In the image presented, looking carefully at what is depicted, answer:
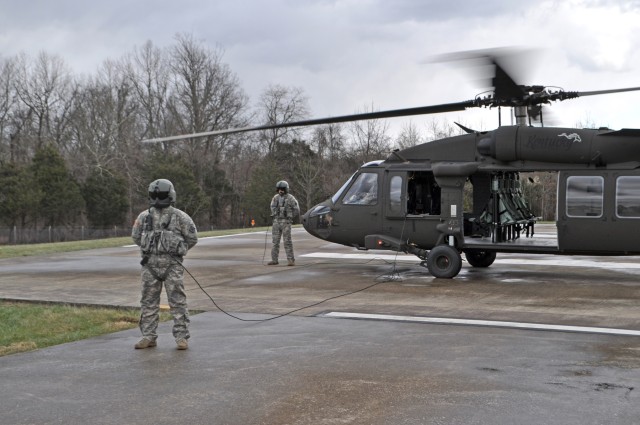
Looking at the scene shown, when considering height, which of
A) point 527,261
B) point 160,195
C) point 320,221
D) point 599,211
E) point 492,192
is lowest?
point 527,261

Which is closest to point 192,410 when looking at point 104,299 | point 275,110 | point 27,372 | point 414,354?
point 27,372

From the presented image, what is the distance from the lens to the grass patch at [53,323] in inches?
305

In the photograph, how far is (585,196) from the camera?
12.4m

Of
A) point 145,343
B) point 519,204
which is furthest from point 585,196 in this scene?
point 145,343

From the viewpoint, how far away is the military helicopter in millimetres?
11984

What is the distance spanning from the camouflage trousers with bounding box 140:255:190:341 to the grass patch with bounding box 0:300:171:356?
121 centimetres

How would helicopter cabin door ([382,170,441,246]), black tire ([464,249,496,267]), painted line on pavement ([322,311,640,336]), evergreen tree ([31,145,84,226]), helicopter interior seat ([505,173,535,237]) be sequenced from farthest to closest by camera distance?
evergreen tree ([31,145,84,226]), black tire ([464,249,496,267]), helicopter interior seat ([505,173,535,237]), helicopter cabin door ([382,170,441,246]), painted line on pavement ([322,311,640,336])

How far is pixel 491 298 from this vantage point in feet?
35.0

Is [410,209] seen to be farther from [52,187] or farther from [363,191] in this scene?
[52,187]

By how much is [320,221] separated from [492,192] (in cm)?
366

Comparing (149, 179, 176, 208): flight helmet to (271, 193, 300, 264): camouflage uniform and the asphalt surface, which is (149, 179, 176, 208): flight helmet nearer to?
the asphalt surface

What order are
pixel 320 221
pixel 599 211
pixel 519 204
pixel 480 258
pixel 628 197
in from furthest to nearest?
1. pixel 480 258
2. pixel 320 221
3. pixel 519 204
4. pixel 599 211
5. pixel 628 197

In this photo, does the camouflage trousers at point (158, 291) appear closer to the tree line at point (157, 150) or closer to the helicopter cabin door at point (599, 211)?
the helicopter cabin door at point (599, 211)

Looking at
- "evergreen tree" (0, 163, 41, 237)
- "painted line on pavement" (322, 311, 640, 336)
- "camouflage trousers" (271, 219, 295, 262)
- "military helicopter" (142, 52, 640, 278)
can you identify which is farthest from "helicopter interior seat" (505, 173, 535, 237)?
"evergreen tree" (0, 163, 41, 237)
